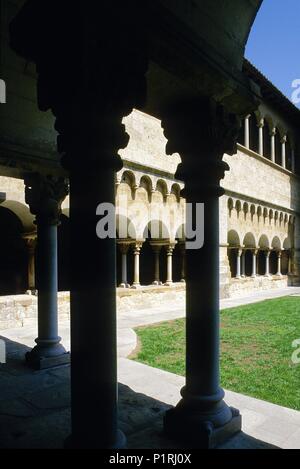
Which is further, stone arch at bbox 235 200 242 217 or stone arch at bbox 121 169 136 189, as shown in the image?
stone arch at bbox 235 200 242 217

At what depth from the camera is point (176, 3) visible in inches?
92.5

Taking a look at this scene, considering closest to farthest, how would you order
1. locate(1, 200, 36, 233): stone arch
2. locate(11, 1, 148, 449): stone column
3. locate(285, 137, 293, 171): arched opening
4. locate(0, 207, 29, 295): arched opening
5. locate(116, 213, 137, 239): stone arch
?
locate(11, 1, 148, 449): stone column → locate(1, 200, 36, 233): stone arch → locate(0, 207, 29, 295): arched opening → locate(116, 213, 137, 239): stone arch → locate(285, 137, 293, 171): arched opening

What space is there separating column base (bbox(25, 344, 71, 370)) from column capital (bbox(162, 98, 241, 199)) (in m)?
3.16

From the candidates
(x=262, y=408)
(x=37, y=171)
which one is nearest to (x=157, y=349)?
(x=262, y=408)

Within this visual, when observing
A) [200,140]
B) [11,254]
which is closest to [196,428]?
[200,140]

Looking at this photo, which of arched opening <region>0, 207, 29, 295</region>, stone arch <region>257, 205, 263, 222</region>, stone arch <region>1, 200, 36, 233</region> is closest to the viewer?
stone arch <region>1, 200, 36, 233</region>

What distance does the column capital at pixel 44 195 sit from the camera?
512cm

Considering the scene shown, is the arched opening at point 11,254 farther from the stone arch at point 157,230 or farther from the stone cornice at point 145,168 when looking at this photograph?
the stone arch at point 157,230

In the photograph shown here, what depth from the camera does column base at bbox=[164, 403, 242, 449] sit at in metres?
2.72

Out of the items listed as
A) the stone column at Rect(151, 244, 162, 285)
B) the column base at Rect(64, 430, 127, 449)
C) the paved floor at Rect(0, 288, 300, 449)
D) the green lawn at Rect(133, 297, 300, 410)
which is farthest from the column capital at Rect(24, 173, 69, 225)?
the stone column at Rect(151, 244, 162, 285)

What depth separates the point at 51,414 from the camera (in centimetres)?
339

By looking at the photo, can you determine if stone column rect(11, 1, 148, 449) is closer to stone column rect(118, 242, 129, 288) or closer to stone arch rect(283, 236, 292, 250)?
stone column rect(118, 242, 129, 288)

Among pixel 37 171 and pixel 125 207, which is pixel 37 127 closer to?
pixel 37 171

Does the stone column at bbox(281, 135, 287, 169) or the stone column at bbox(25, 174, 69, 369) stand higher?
the stone column at bbox(281, 135, 287, 169)
